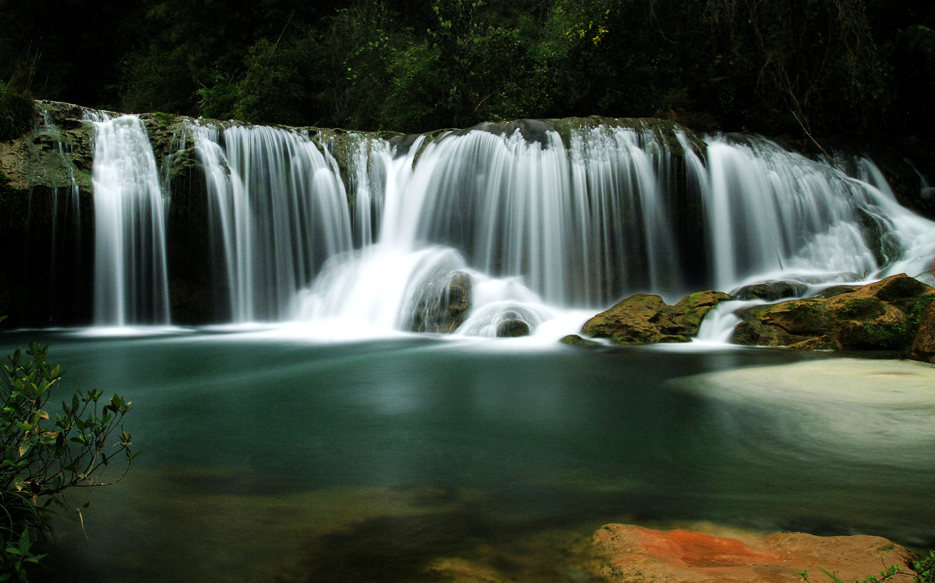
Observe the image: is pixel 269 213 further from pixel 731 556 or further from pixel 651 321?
pixel 731 556

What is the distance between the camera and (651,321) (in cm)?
905

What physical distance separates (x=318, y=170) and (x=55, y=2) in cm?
1644

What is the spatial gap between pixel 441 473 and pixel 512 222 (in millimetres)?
8612

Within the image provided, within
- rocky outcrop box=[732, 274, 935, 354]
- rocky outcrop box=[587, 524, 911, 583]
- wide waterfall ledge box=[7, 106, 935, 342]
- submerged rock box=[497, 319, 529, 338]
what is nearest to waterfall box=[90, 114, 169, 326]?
wide waterfall ledge box=[7, 106, 935, 342]

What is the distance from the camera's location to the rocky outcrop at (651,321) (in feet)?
28.9

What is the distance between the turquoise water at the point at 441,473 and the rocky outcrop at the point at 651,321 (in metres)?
1.91

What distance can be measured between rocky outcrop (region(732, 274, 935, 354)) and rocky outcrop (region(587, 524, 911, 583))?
6017 mm

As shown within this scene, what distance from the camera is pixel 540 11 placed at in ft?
70.9

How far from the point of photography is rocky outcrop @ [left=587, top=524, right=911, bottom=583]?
2311 mm

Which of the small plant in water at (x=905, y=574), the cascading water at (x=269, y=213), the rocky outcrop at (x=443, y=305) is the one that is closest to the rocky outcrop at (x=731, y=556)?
the small plant in water at (x=905, y=574)

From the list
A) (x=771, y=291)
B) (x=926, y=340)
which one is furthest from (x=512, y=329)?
(x=926, y=340)

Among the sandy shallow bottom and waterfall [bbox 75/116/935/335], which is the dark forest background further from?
the sandy shallow bottom

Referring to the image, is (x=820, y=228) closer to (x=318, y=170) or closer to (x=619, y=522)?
(x=318, y=170)

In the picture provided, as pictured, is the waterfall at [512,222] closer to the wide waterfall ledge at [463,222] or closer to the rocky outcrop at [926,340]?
the wide waterfall ledge at [463,222]
